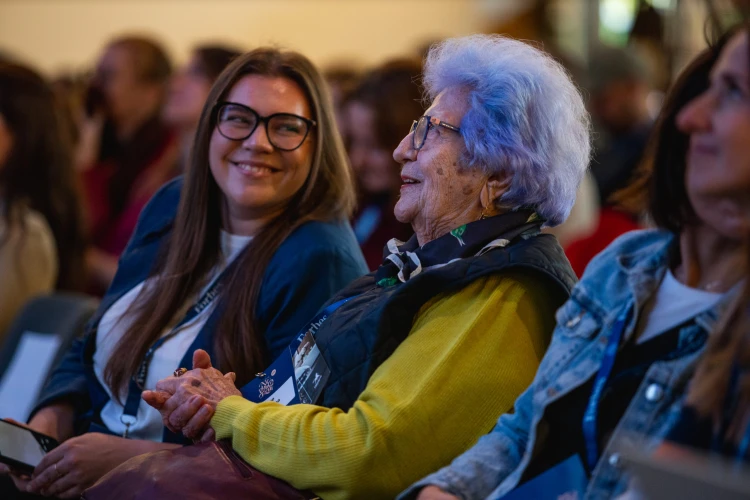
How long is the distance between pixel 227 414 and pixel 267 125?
87cm

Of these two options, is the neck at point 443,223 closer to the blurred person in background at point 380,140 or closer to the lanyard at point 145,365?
the lanyard at point 145,365

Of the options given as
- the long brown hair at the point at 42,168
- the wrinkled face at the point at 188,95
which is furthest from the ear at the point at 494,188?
the long brown hair at the point at 42,168

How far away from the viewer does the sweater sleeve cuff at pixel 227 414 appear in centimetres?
177

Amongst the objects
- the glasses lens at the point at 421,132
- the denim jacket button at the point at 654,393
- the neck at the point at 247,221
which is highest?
the glasses lens at the point at 421,132

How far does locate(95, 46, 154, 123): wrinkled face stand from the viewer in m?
4.93

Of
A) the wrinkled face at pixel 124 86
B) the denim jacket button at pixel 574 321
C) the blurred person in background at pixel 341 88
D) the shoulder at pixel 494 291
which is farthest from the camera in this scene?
the wrinkled face at pixel 124 86

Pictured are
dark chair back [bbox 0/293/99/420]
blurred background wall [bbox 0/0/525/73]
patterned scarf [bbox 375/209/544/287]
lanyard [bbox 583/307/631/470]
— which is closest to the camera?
lanyard [bbox 583/307/631/470]

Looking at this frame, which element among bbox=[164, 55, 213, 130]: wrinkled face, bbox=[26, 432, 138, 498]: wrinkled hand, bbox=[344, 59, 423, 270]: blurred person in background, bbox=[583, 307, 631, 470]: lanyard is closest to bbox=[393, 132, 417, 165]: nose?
bbox=[583, 307, 631, 470]: lanyard

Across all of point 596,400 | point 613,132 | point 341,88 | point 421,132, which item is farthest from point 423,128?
point 613,132

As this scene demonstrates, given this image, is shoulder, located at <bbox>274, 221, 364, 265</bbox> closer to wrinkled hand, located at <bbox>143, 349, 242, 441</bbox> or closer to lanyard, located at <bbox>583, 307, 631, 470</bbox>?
wrinkled hand, located at <bbox>143, 349, 242, 441</bbox>

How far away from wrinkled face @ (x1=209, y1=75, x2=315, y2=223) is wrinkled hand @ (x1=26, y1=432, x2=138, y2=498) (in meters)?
0.68

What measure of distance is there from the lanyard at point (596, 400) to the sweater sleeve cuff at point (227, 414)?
65 centimetres

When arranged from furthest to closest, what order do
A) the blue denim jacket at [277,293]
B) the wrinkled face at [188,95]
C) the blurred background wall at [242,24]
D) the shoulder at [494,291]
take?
the blurred background wall at [242,24] < the wrinkled face at [188,95] < the blue denim jacket at [277,293] < the shoulder at [494,291]

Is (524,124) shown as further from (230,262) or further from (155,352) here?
(155,352)
